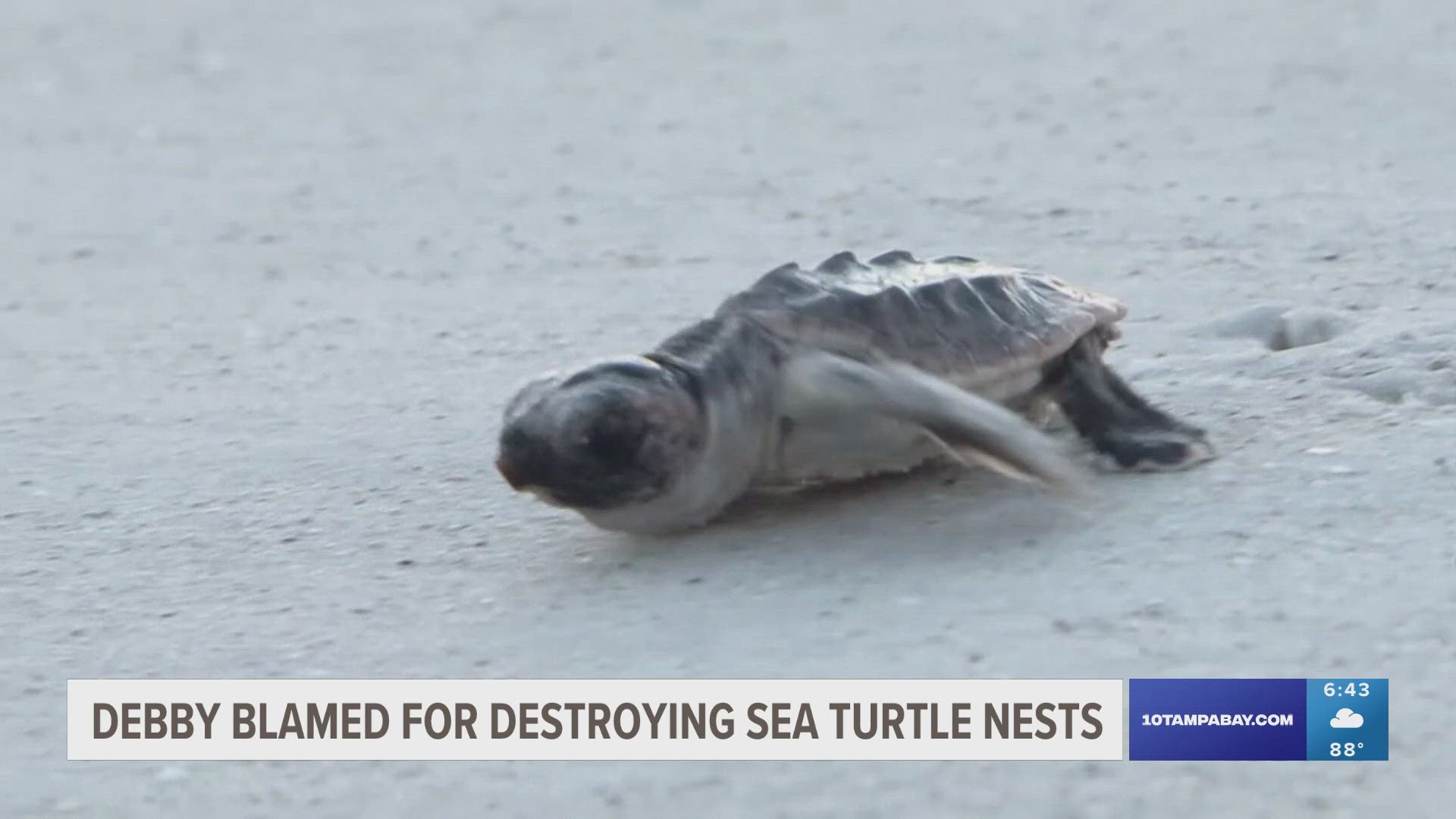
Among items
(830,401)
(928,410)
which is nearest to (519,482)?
(830,401)

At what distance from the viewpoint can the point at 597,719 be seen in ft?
7.88

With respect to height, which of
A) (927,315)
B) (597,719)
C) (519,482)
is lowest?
(597,719)

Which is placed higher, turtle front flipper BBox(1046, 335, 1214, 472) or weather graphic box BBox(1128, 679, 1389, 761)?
turtle front flipper BBox(1046, 335, 1214, 472)

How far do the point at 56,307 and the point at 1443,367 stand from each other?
9.25 feet

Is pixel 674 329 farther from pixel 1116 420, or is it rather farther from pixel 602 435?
pixel 602 435

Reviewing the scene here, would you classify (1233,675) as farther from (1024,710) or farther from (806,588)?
(806,588)

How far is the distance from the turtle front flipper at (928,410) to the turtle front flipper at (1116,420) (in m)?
0.19

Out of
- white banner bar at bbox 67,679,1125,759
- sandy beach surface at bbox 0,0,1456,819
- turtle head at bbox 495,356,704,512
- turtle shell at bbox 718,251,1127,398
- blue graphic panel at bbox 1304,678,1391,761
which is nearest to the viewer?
blue graphic panel at bbox 1304,678,1391,761

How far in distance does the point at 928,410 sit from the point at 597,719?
1.99ft

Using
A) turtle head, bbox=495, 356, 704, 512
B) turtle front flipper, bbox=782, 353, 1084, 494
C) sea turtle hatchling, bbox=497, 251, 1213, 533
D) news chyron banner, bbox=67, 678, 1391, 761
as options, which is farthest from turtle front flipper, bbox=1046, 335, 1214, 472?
news chyron banner, bbox=67, 678, 1391, 761

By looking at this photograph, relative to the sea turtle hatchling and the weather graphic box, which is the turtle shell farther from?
the weather graphic box

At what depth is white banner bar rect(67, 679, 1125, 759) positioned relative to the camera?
226cm

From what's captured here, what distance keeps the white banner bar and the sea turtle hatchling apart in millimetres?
373

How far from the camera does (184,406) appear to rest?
3904 mm
